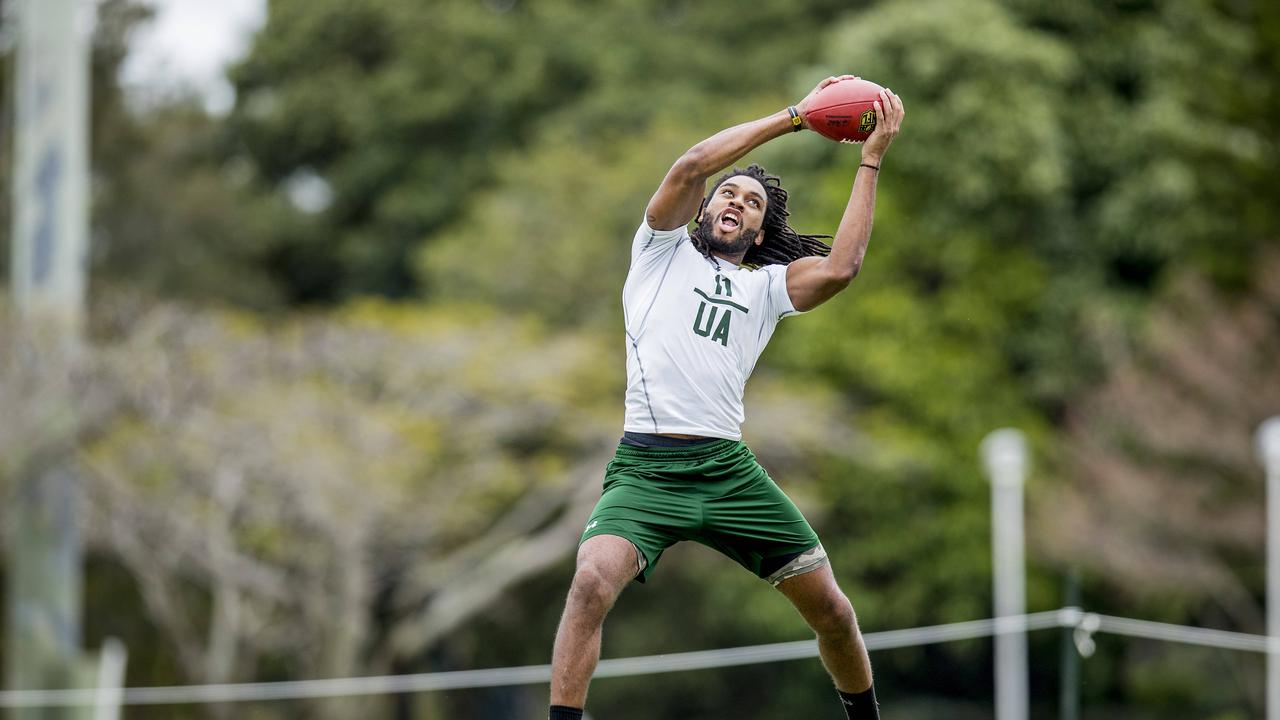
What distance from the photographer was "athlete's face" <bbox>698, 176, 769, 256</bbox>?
16.4 ft

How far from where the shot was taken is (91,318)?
61.4ft

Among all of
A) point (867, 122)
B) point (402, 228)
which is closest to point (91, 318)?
point (402, 228)

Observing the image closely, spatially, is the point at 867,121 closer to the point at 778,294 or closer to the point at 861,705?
the point at 778,294

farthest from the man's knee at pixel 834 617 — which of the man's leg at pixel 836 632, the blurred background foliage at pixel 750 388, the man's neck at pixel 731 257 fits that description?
the blurred background foliage at pixel 750 388

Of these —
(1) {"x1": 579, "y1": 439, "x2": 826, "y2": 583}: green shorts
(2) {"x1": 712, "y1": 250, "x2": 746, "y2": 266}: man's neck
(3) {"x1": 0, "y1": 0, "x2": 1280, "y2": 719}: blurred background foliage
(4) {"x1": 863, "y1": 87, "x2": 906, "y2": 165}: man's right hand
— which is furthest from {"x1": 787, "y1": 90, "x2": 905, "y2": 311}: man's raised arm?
(3) {"x1": 0, "y1": 0, "x2": 1280, "y2": 719}: blurred background foliage

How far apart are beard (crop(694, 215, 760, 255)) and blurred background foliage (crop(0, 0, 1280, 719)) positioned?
11521 millimetres

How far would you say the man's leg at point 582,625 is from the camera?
14.6 ft

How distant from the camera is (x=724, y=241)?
5.00 metres

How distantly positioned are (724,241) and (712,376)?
1.62 feet

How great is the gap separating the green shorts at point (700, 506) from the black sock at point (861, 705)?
2.08 ft

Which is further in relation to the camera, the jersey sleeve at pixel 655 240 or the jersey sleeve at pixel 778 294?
the jersey sleeve at pixel 778 294

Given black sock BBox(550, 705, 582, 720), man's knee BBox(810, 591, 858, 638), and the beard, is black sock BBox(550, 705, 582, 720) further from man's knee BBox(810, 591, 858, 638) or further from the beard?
the beard

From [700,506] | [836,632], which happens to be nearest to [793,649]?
[836,632]

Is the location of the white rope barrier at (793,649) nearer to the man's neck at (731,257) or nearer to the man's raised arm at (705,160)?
the man's neck at (731,257)
